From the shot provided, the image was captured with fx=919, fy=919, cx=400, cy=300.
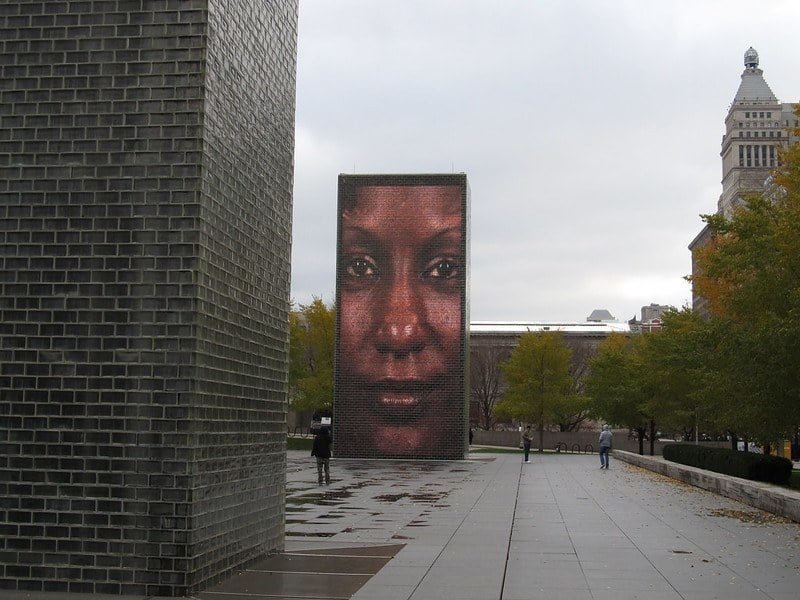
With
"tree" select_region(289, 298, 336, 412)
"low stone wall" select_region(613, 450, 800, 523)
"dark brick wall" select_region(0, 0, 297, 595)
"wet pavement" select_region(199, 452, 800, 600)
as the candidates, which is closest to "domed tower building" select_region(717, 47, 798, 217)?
"tree" select_region(289, 298, 336, 412)

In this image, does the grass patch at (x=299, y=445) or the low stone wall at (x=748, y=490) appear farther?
the grass patch at (x=299, y=445)

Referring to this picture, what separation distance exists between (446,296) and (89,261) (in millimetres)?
32918

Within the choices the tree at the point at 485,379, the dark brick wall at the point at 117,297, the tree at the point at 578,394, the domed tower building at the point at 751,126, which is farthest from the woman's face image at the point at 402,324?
the domed tower building at the point at 751,126

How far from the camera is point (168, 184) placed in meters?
8.95

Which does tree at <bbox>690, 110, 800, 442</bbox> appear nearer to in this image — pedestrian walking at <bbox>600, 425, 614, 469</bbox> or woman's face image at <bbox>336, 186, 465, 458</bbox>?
pedestrian walking at <bbox>600, 425, 614, 469</bbox>

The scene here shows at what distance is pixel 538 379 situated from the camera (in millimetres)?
60281

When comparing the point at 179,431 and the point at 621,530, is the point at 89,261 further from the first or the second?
the point at 621,530

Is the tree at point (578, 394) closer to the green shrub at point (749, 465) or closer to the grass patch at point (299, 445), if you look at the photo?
the grass patch at point (299, 445)

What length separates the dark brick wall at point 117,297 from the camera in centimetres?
856

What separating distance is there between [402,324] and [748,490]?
23.1 metres

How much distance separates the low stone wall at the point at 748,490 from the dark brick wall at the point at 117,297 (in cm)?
1095

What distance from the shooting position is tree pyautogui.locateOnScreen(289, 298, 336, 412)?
176 ft

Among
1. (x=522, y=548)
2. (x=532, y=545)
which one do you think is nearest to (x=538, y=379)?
(x=532, y=545)

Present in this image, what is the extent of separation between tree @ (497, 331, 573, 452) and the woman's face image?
64.7ft
